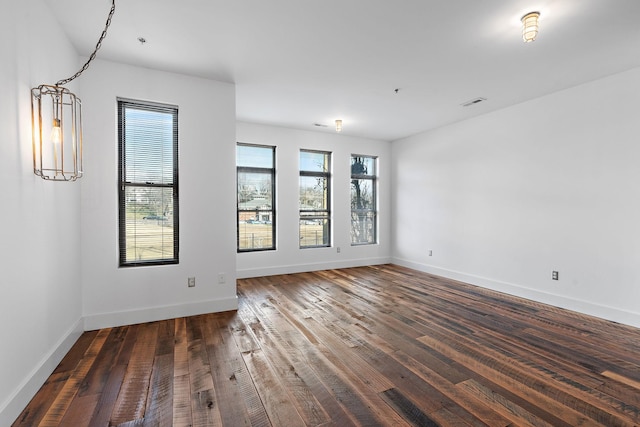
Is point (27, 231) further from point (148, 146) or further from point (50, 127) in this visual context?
point (148, 146)

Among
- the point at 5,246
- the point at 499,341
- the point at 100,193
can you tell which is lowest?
the point at 499,341

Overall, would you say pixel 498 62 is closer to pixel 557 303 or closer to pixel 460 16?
pixel 460 16

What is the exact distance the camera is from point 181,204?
332cm

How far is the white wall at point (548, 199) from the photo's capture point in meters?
3.21

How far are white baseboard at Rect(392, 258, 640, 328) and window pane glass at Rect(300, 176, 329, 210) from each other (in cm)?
250

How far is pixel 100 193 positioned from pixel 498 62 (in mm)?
4327

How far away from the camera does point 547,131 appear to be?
12.6 feet

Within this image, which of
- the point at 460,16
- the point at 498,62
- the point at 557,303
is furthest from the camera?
the point at 557,303

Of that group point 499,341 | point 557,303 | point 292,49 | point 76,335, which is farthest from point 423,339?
point 76,335

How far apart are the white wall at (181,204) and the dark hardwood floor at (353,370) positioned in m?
0.25

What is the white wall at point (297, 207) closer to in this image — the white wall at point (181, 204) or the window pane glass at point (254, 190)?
the window pane glass at point (254, 190)

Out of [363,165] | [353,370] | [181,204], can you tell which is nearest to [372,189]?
[363,165]

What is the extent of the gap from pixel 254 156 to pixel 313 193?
137 centimetres

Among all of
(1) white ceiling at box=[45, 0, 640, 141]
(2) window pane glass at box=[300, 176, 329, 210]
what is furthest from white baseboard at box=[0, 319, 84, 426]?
(2) window pane glass at box=[300, 176, 329, 210]
